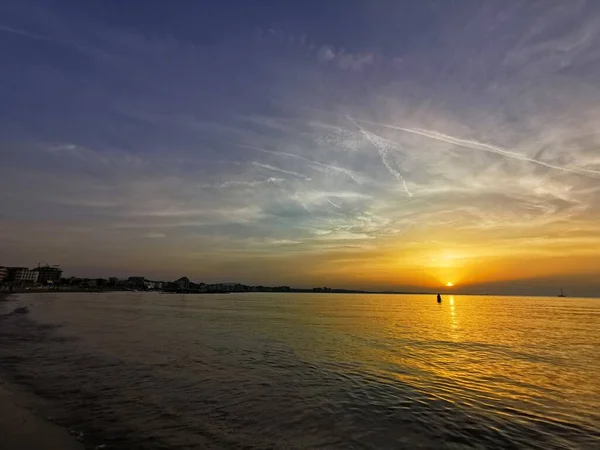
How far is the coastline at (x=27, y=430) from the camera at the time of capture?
33.9ft

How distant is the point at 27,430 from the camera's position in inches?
451

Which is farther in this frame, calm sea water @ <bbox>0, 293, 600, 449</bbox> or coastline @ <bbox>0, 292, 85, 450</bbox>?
calm sea water @ <bbox>0, 293, 600, 449</bbox>

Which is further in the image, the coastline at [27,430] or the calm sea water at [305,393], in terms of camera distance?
the calm sea water at [305,393]

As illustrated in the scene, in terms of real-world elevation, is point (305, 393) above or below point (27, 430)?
below

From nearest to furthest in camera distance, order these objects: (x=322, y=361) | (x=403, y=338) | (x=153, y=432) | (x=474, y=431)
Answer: (x=153, y=432) → (x=474, y=431) → (x=322, y=361) → (x=403, y=338)

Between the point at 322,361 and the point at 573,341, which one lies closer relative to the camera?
the point at 322,361

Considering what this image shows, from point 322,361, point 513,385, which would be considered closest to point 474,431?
point 513,385

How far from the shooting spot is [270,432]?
41.0 ft

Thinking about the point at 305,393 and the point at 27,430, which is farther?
the point at 305,393

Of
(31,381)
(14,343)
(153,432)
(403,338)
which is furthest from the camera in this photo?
(403,338)

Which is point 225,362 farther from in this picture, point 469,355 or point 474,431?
point 469,355

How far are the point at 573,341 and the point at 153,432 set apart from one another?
46.6m

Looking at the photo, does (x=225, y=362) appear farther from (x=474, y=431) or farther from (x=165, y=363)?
(x=474, y=431)

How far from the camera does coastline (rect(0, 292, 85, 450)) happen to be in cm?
1033
